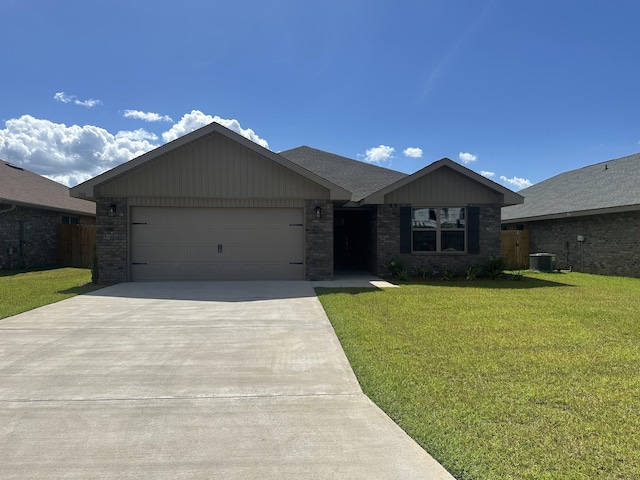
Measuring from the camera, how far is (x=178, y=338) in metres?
5.76

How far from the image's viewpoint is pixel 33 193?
1712 cm

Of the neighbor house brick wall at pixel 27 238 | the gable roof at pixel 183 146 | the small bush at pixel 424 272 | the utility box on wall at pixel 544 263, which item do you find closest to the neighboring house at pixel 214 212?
the gable roof at pixel 183 146

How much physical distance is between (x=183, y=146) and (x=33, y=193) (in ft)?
32.9

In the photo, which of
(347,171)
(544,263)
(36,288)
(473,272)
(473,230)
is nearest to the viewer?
(36,288)

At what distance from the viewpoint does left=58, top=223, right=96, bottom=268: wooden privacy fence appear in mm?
17297

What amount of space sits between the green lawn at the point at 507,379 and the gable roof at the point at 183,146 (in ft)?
14.6

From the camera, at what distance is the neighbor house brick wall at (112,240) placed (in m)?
11.6

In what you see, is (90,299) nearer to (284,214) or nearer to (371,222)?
(284,214)

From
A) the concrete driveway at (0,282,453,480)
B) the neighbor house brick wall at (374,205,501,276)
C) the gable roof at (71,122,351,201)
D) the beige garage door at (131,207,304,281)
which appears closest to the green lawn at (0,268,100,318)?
the beige garage door at (131,207,304,281)

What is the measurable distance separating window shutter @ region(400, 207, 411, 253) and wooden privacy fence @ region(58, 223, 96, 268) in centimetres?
1307

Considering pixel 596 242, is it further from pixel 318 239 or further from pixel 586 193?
pixel 318 239

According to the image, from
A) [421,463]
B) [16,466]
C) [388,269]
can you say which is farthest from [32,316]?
[388,269]

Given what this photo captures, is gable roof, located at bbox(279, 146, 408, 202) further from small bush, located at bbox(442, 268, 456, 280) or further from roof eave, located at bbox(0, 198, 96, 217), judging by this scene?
roof eave, located at bbox(0, 198, 96, 217)

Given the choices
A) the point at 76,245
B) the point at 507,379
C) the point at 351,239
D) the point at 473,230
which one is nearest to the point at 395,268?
the point at 473,230
